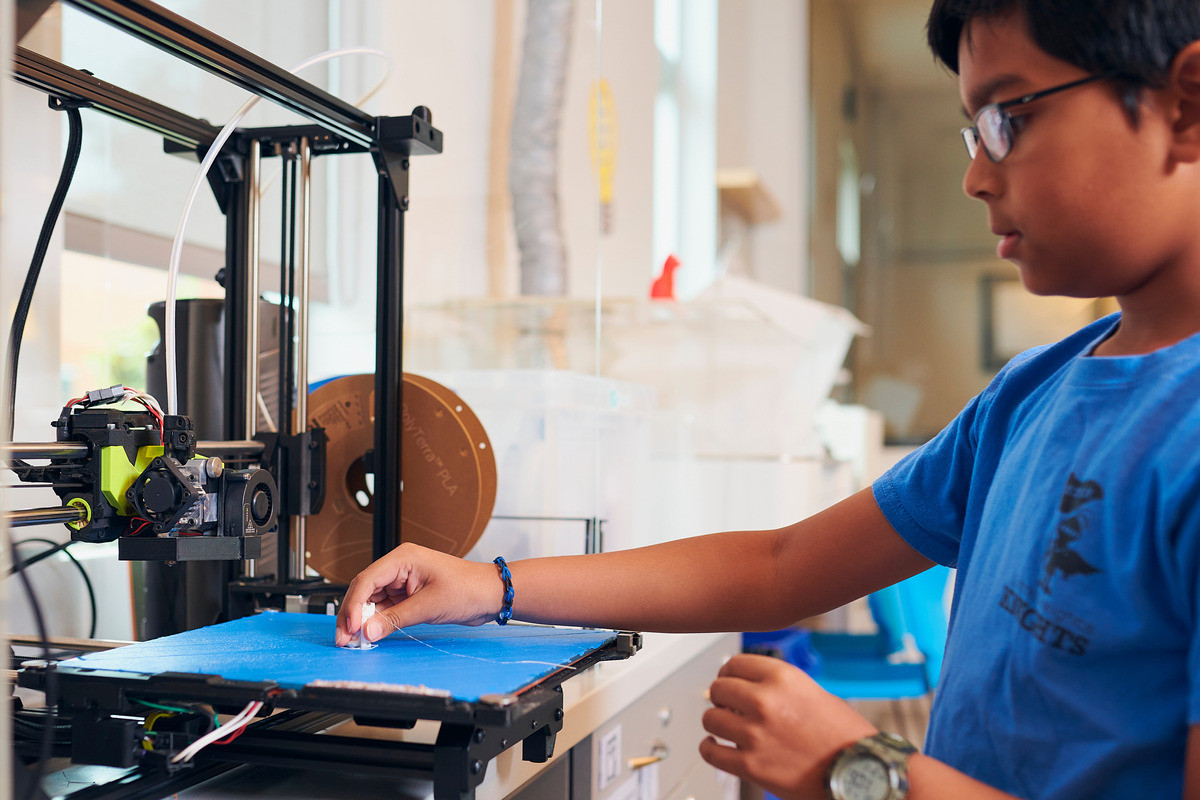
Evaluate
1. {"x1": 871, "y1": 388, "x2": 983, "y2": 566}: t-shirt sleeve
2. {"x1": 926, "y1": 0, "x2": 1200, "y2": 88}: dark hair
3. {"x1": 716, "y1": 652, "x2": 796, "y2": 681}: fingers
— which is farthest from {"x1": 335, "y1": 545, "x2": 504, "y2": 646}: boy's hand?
{"x1": 926, "y1": 0, "x2": 1200, "y2": 88}: dark hair

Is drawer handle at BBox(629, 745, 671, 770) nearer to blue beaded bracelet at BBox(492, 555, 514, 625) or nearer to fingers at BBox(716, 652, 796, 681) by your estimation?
blue beaded bracelet at BBox(492, 555, 514, 625)

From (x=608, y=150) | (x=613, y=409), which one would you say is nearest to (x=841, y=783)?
(x=613, y=409)

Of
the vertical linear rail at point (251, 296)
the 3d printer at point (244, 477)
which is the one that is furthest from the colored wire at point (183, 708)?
the vertical linear rail at point (251, 296)

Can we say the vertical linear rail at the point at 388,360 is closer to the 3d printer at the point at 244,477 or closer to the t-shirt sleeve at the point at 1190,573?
the 3d printer at the point at 244,477

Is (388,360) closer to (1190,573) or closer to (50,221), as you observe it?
(50,221)

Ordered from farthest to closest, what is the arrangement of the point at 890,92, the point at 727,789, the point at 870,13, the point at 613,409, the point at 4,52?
1. the point at 890,92
2. the point at 870,13
3. the point at 727,789
4. the point at 613,409
5. the point at 4,52

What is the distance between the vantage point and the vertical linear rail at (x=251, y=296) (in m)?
0.96

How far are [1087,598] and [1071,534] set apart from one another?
0.04 m

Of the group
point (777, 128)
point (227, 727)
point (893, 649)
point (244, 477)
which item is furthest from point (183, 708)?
point (777, 128)

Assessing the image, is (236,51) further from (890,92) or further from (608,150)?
(890,92)

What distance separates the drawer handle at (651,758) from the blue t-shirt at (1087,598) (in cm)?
49

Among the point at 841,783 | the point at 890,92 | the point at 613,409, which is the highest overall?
the point at 890,92

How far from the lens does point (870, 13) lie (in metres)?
4.79

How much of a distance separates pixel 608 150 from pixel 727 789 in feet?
3.63
